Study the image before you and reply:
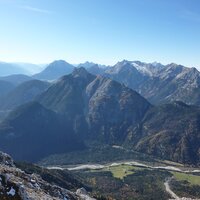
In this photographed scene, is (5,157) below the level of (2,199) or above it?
below

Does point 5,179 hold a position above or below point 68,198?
above

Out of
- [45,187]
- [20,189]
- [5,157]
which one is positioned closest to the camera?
[20,189]

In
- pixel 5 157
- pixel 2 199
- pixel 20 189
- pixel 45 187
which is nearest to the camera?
pixel 2 199

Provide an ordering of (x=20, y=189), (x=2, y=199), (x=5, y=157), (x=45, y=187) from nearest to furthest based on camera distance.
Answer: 1. (x=2, y=199)
2. (x=20, y=189)
3. (x=45, y=187)
4. (x=5, y=157)

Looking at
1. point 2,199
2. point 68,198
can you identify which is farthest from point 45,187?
point 2,199

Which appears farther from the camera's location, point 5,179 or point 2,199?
point 5,179

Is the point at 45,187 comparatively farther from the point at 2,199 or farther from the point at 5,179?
the point at 2,199

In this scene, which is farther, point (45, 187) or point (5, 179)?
point (45, 187)

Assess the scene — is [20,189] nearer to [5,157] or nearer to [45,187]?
[45,187]

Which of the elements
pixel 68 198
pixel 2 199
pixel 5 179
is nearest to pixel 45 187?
pixel 68 198
